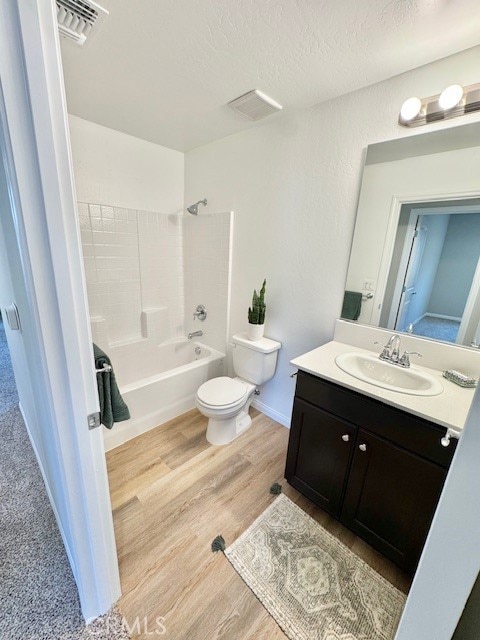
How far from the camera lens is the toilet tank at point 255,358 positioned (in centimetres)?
210

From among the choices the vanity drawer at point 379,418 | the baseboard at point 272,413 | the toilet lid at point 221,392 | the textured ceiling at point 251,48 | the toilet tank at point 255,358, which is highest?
the textured ceiling at point 251,48

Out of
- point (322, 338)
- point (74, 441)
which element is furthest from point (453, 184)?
point (74, 441)

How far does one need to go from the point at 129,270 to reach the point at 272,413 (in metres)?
1.87

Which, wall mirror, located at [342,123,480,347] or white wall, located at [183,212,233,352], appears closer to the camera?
wall mirror, located at [342,123,480,347]

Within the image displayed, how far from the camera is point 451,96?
1.22 m

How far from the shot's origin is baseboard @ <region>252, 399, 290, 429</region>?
224cm

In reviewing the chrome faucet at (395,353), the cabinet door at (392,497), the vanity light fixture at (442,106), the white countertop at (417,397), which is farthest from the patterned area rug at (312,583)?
the vanity light fixture at (442,106)

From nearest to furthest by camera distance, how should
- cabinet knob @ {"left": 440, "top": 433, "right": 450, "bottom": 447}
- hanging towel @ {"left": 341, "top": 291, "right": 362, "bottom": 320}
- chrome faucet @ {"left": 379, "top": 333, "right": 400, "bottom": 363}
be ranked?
cabinet knob @ {"left": 440, "top": 433, "right": 450, "bottom": 447} → chrome faucet @ {"left": 379, "top": 333, "right": 400, "bottom": 363} → hanging towel @ {"left": 341, "top": 291, "right": 362, "bottom": 320}

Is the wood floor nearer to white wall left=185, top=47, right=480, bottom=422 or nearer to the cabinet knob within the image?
white wall left=185, top=47, right=480, bottom=422

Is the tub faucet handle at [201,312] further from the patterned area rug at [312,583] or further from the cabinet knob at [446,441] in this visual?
the cabinet knob at [446,441]

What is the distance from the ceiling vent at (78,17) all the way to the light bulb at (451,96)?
1.53m

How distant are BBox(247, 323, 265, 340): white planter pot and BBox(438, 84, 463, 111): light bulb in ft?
5.30
